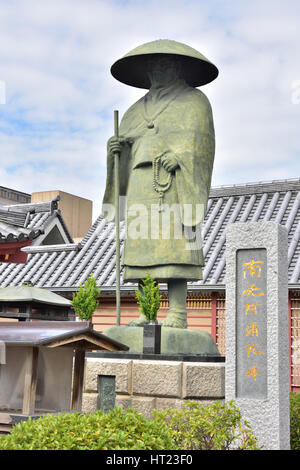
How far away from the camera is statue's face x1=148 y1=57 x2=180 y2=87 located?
23.4ft

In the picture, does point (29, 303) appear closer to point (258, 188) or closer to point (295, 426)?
point (295, 426)

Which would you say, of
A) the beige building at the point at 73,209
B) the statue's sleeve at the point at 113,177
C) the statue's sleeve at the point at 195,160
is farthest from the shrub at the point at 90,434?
the beige building at the point at 73,209

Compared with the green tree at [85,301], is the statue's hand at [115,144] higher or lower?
higher

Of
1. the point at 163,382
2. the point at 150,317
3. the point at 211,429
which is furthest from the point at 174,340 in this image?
the point at 211,429

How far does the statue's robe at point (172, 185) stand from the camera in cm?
679

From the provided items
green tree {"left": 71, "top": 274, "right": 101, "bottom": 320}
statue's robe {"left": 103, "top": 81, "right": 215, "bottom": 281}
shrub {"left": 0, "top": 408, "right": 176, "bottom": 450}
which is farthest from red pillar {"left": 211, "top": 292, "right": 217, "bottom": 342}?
shrub {"left": 0, "top": 408, "right": 176, "bottom": 450}

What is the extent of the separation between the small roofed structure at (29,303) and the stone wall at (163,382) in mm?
4090

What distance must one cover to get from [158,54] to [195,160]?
4.15 feet

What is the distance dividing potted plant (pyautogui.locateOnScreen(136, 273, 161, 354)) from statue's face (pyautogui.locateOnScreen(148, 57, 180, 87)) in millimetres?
2295

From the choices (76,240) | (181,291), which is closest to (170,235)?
(181,291)

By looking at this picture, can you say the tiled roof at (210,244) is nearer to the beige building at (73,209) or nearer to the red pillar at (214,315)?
the red pillar at (214,315)

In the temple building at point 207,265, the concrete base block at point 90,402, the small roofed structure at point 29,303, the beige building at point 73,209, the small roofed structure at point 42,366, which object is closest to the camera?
the small roofed structure at point 42,366

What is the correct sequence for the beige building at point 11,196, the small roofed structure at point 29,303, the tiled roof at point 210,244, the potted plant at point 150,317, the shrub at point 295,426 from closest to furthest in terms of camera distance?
the potted plant at point 150,317, the shrub at point 295,426, the small roofed structure at point 29,303, the tiled roof at point 210,244, the beige building at point 11,196

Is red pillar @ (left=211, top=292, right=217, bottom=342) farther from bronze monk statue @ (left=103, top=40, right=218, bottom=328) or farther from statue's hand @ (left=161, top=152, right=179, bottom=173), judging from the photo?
statue's hand @ (left=161, top=152, right=179, bottom=173)
